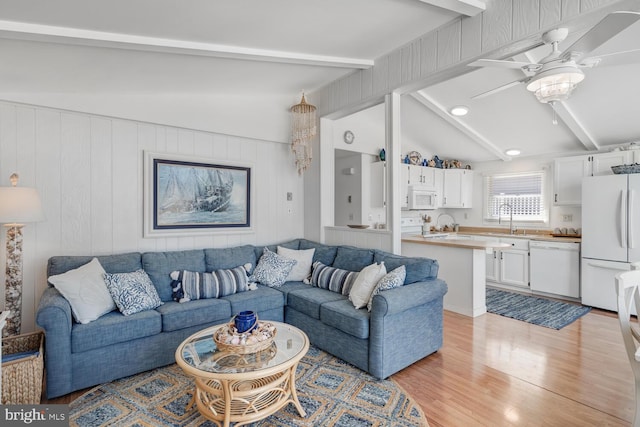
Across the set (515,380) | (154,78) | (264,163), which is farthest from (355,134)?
(515,380)

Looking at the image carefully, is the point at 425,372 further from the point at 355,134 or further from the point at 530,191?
the point at 530,191

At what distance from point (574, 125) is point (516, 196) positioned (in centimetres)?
170

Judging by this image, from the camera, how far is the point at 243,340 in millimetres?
1959

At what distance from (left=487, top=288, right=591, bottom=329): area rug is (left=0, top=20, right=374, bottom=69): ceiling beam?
357cm

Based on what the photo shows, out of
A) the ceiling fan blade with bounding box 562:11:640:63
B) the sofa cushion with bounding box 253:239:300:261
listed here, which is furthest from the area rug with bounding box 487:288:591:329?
the ceiling fan blade with bounding box 562:11:640:63

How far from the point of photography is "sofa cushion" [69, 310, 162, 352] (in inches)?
89.8

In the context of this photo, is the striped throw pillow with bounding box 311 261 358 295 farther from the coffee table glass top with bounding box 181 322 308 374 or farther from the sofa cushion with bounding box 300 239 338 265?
the coffee table glass top with bounding box 181 322 308 374

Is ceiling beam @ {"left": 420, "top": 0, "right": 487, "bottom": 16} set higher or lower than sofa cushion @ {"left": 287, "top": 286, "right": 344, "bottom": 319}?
higher

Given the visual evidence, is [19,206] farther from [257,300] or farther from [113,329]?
[257,300]

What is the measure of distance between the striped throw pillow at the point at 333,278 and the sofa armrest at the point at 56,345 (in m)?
2.15

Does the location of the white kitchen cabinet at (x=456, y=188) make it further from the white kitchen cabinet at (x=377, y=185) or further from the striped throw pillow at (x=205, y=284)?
the striped throw pillow at (x=205, y=284)

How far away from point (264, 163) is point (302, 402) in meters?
2.97

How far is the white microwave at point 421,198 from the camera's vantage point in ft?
18.2

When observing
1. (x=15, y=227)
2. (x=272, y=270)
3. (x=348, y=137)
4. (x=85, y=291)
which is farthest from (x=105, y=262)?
(x=348, y=137)
